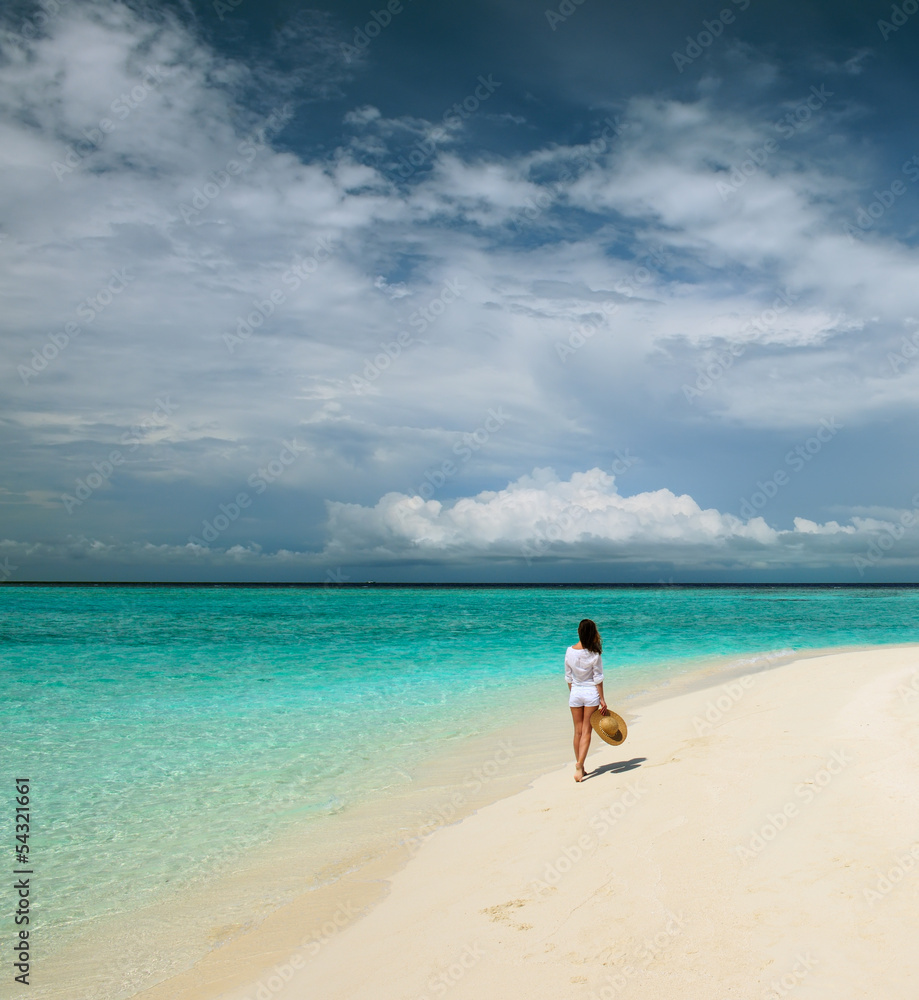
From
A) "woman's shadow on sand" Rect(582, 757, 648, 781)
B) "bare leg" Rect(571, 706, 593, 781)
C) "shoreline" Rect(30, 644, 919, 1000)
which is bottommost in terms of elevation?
"shoreline" Rect(30, 644, 919, 1000)

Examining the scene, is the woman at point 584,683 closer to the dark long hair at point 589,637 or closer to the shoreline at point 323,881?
the dark long hair at point 589,637

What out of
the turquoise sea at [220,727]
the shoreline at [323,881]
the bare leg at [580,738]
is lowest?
the turquoise sea at [220,727]

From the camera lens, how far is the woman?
336 inches

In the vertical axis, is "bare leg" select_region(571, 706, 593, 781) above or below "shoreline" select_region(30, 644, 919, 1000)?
above

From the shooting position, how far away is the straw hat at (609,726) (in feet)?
28.2

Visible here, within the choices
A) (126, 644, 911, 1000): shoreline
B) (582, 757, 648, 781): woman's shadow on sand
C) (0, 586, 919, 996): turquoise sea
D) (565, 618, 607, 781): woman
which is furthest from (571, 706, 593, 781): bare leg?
(0, 586, 919, 996): turquoise sea

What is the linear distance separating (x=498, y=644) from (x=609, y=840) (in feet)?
86.0

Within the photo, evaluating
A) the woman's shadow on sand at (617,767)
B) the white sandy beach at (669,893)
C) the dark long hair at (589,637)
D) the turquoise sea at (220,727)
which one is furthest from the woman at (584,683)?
the turquoise sea at (220,727)

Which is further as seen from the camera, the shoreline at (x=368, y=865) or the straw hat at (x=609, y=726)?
the straw hat at (x=609, y=726)

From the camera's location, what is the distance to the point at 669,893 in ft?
15.6

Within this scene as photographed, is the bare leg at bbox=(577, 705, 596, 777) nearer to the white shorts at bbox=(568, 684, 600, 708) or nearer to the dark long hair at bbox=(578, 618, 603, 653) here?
the white shorts at bbox=(568, 684, 600, 708)

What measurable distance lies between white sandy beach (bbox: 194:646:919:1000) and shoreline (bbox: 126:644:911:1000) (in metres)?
0.13

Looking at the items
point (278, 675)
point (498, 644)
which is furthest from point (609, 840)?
point (498, 644)

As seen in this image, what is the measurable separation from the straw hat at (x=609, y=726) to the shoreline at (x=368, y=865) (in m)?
1.29
